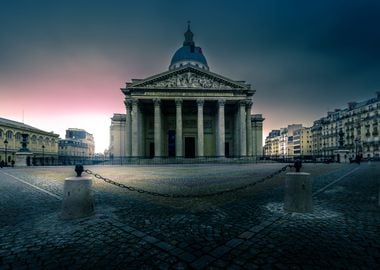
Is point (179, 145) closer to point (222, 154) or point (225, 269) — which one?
point (222, 154)

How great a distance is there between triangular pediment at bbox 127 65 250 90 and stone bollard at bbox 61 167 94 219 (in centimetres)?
3003

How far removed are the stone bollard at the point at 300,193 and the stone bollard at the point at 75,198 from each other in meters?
4.62

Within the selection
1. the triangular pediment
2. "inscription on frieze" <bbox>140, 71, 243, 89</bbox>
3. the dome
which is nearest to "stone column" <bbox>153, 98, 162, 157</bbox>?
the triangular pediment

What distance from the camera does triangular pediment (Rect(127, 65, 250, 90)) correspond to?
3303cm

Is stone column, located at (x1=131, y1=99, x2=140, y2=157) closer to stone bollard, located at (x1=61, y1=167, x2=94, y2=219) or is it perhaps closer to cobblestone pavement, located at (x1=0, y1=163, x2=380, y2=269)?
cobblestone pavement, located at (x1=0, y1=163, x2=380, y2=269)

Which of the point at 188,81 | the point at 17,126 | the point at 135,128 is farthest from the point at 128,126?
the point at 17,126

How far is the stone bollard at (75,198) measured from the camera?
13.7 ft

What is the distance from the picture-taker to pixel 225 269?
231cm

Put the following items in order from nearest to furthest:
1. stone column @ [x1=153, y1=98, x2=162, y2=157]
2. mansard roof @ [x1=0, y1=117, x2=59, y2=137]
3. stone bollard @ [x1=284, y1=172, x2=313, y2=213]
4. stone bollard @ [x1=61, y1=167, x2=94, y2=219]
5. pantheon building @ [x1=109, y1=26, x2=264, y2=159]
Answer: stone bollard @ [x1=61, y1=167, x2=94, y2=219], stone bollard @ [x1=284, y1=172, x2=313, y2=213], stone column @ [x1=153, y1=98, x2=162, y2=157], pantheon building @ [x1=109, y1=26, x2=264, y2=159], mansard roof @ [x1=0, y1=117, x2=59, y2=137]

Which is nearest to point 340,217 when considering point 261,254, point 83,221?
point 261,254

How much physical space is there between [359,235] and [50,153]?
80204 millimetres

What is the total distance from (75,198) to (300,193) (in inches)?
198

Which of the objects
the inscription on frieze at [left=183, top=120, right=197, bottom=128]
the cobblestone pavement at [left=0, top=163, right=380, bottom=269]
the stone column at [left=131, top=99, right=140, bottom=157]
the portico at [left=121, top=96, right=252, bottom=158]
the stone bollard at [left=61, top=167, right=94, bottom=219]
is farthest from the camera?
the inscription on frieze at [left=183, top=120, right=197, bottom=128]

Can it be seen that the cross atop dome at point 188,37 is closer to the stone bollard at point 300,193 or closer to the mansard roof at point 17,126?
the mansard roof at point 17,126
